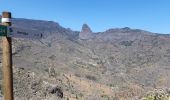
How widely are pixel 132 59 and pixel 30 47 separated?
153 ft

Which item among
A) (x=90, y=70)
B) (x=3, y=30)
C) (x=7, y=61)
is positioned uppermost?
(x=3, y=30)

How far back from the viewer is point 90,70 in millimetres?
94125

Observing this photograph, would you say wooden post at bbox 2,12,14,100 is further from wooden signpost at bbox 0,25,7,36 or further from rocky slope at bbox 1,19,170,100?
rocky slope at bbox 1,19,170,100

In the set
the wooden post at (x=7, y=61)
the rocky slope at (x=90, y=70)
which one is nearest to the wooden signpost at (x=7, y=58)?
the wooden post at (x=7, y=61)

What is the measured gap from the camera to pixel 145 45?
139750 millimetres

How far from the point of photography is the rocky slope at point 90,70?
4478 centimetres

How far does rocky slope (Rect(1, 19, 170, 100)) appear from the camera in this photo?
147 ft

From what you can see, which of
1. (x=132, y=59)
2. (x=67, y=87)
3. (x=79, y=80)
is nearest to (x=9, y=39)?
(x=67, y=87)

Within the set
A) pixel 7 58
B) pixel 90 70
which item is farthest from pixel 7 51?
pixel 90 70

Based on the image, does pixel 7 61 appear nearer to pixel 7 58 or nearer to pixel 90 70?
pixel 7 58

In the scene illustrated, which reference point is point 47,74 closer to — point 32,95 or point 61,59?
point 32,95

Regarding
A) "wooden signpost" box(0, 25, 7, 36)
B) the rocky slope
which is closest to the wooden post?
"wooden signpost" box(0, 25, 7, 36)

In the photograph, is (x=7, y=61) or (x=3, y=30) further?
(x=7, y=61)

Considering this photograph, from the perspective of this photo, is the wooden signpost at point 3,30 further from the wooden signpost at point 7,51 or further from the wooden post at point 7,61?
the wooden post at point 7,61
